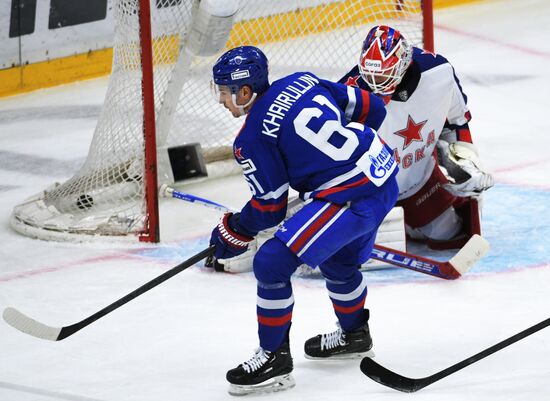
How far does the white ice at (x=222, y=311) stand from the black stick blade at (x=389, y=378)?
2cm

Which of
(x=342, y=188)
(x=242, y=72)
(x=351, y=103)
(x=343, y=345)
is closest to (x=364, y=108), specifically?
(x=351, y=103)

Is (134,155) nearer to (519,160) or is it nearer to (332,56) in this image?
(332,56)

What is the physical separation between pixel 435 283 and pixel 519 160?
1.63 metres

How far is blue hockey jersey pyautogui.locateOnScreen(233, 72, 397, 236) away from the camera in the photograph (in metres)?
3.39

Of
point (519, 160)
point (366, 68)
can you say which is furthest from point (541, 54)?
point (366, 68)

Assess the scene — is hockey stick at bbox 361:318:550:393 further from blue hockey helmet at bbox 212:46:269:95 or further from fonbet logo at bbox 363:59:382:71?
fonbet logo at bbox 363:59:382:71

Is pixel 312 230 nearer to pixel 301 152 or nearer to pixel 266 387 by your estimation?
pixel 301 152

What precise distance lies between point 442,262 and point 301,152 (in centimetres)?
114

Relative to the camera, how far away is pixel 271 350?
138 inches

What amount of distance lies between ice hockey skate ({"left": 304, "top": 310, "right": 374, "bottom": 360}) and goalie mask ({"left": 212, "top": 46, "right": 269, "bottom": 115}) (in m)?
0.72

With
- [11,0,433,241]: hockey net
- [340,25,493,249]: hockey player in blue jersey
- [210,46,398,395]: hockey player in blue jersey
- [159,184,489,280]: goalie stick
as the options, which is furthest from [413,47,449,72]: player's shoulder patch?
[210,46,398,395]: hockey player in blue jersey

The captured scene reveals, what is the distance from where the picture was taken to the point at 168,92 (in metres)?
5.38

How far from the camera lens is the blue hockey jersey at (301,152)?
3.39 metres

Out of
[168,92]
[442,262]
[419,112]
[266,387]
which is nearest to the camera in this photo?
[266,387]
